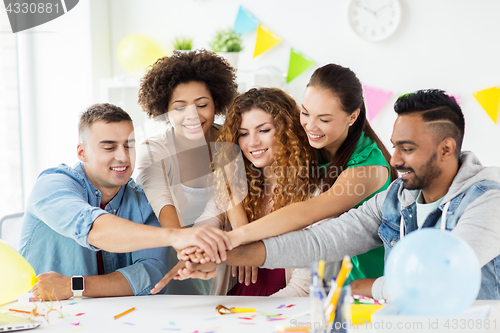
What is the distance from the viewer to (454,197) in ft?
4.16

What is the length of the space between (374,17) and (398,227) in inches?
84.6

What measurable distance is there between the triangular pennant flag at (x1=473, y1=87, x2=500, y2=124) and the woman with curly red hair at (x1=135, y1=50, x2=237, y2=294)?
1.89 meters

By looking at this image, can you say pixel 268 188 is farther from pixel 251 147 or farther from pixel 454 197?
pixel 454 197

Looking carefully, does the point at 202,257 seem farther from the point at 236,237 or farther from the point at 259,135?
the point at 259,135

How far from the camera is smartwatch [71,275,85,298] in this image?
4.33 ft

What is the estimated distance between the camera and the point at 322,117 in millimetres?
1666

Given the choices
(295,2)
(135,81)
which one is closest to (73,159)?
(135,81)

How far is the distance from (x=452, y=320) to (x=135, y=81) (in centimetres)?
250

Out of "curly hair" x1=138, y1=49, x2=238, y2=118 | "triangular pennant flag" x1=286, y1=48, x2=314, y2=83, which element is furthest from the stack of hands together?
"triangular pennant flag" x1=286, y1=48, x2=314, y2=83

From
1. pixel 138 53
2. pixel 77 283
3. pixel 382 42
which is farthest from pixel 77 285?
pixel 382 42

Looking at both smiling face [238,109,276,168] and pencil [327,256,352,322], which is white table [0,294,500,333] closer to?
pencil [327,256,352,322]

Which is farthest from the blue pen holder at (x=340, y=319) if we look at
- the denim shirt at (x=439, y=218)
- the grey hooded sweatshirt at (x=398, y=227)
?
the denim shirt at (x=439, y=218)

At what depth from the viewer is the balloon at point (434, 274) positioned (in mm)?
794

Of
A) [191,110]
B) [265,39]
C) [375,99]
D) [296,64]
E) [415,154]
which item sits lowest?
[415,154]
